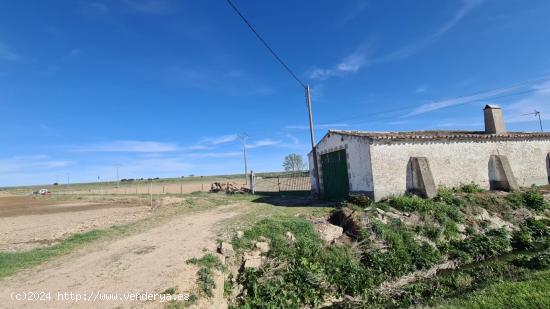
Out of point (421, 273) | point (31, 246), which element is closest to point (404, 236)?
point (421, 273)

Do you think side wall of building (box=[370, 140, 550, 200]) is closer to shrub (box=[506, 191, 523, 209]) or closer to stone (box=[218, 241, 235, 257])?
shrub (box=[506, 191, 523, 209])

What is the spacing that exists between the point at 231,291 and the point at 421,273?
20.3 ft

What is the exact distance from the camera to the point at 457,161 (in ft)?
57.2

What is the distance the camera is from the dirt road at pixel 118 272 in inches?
264

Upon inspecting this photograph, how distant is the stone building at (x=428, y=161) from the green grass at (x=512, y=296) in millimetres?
8160

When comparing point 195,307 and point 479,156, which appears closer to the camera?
point 195,307

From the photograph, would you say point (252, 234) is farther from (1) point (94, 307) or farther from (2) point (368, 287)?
(1) point (94, 307)

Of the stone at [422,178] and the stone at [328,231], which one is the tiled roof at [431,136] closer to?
the stone at [422,178]

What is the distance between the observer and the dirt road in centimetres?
671

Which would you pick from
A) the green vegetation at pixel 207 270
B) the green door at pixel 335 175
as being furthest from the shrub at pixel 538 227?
the green vegetation at pixel 207 270

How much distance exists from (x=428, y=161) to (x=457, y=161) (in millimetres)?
2423

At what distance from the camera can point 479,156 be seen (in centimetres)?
1822

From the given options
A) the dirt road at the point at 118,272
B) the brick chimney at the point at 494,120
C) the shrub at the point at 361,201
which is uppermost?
the brick chimney at the point at 494,120

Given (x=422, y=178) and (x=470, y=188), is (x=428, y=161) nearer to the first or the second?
(x=422, y=178)
